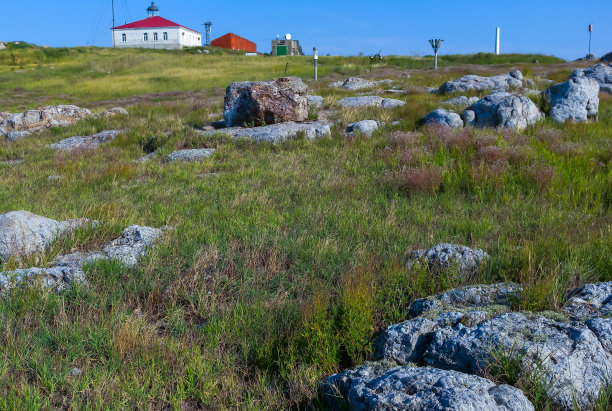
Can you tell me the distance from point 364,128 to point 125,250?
8.12 meters

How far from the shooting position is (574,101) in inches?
490

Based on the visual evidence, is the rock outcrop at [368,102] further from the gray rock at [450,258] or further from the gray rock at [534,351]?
the gray rock at [534,351]

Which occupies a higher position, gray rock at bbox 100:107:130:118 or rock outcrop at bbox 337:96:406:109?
rock outcrop at bbox 337:96:406:109

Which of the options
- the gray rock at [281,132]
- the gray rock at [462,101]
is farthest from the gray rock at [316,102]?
the gray rock at [462,101]

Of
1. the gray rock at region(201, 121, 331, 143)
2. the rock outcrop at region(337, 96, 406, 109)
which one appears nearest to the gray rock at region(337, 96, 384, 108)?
the rock outcrop at region(337, 96, 406, 109)

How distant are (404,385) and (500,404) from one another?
426 millimetres

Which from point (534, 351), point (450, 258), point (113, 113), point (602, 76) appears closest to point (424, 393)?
point (534, 351)

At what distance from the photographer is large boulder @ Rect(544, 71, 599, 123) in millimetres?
12289

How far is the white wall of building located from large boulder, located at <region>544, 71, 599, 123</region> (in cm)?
7949

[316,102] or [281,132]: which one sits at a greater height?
[316,102]

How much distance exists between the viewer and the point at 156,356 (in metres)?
3.06

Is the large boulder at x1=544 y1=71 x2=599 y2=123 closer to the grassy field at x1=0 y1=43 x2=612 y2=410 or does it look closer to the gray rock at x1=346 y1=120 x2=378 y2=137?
the grassy field at x1=0 y1=43 x2=612 y2=410

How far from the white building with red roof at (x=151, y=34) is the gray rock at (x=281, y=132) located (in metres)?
77.7

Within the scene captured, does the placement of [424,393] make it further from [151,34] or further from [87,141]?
[151,34]
